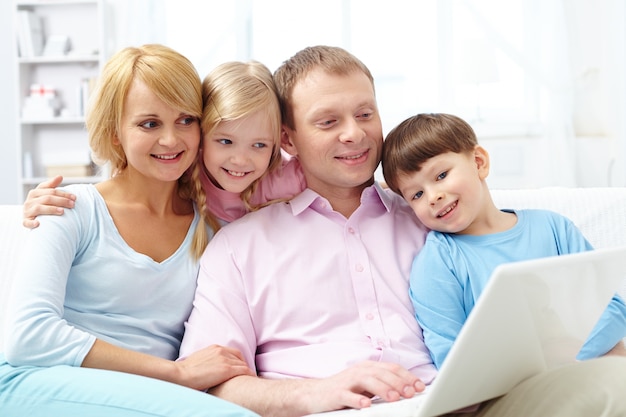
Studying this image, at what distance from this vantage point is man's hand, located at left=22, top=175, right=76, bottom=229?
1438 millimetres

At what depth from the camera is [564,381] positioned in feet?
3.63

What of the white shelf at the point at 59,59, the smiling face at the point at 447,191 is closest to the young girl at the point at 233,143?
the smiling face at the point at 447,191

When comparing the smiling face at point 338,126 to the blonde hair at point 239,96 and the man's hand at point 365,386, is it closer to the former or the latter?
the blonde hair at point 239,96

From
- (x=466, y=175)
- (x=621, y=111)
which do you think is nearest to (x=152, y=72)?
(x=466, y=175)

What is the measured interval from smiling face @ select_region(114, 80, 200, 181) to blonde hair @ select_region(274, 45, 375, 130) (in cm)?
23

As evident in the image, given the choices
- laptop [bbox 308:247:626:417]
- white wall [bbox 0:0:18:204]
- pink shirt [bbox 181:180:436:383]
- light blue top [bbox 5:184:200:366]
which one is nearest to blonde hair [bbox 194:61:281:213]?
pink shirt [bbox 181:180:436:383]

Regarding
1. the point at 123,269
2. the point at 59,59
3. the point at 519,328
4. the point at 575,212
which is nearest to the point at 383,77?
the point at 59,59

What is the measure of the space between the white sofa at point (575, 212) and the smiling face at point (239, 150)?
0.50 metres

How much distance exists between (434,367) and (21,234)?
0.99 meters

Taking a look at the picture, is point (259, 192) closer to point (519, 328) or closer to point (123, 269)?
point (123, 269)

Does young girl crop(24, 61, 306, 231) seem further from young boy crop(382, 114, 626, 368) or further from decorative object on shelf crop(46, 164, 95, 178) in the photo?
decorative object on shelf crop(46, 164, 95, 178)

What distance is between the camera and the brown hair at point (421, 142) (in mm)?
1527

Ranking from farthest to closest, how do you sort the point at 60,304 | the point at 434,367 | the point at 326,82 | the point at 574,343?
the point at 326,82
the point at 434,367
the point at 60,304
the point at 574,343

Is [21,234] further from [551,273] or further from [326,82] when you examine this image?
[551,273]
